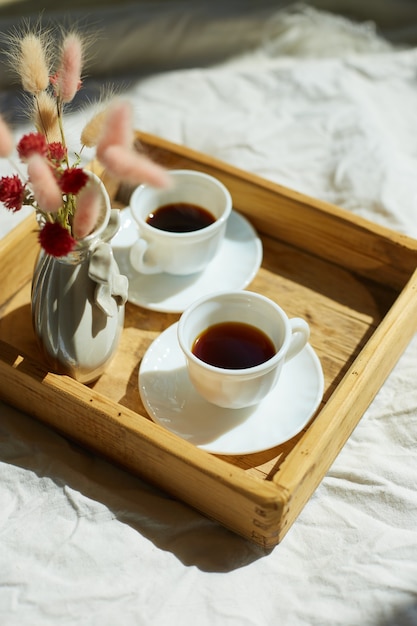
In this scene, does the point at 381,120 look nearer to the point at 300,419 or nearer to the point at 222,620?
the point at 300,419

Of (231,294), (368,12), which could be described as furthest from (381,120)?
(231,294)

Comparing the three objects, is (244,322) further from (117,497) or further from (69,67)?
(69,67)

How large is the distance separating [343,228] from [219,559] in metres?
0.50

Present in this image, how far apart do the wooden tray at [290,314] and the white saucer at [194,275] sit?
0.02 meters

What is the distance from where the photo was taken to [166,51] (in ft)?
5.44

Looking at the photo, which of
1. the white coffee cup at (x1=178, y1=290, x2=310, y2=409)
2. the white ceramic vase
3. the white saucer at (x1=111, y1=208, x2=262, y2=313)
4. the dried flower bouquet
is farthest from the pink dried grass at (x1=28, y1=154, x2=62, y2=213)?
the white saucer at (x1=111, y1=208, x2=262, y2=313)

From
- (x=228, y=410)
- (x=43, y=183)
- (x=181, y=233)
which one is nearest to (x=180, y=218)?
(x=181, y=233)

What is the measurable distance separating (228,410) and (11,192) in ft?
1.23

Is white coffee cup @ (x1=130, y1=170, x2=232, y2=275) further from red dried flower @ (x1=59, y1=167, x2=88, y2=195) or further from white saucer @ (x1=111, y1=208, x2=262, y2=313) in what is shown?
red dried flower @ (x1=59, y1=167, x2=88, y2=195)

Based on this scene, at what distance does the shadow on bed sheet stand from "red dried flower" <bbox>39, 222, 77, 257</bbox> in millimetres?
332

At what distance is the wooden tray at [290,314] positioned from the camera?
0.85 m

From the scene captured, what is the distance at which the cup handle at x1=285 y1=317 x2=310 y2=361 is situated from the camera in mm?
941

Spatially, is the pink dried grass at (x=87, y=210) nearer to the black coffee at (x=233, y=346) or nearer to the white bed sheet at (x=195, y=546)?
the black coffee at (x=233, y=346)

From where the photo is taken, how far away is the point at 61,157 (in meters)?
0.81
